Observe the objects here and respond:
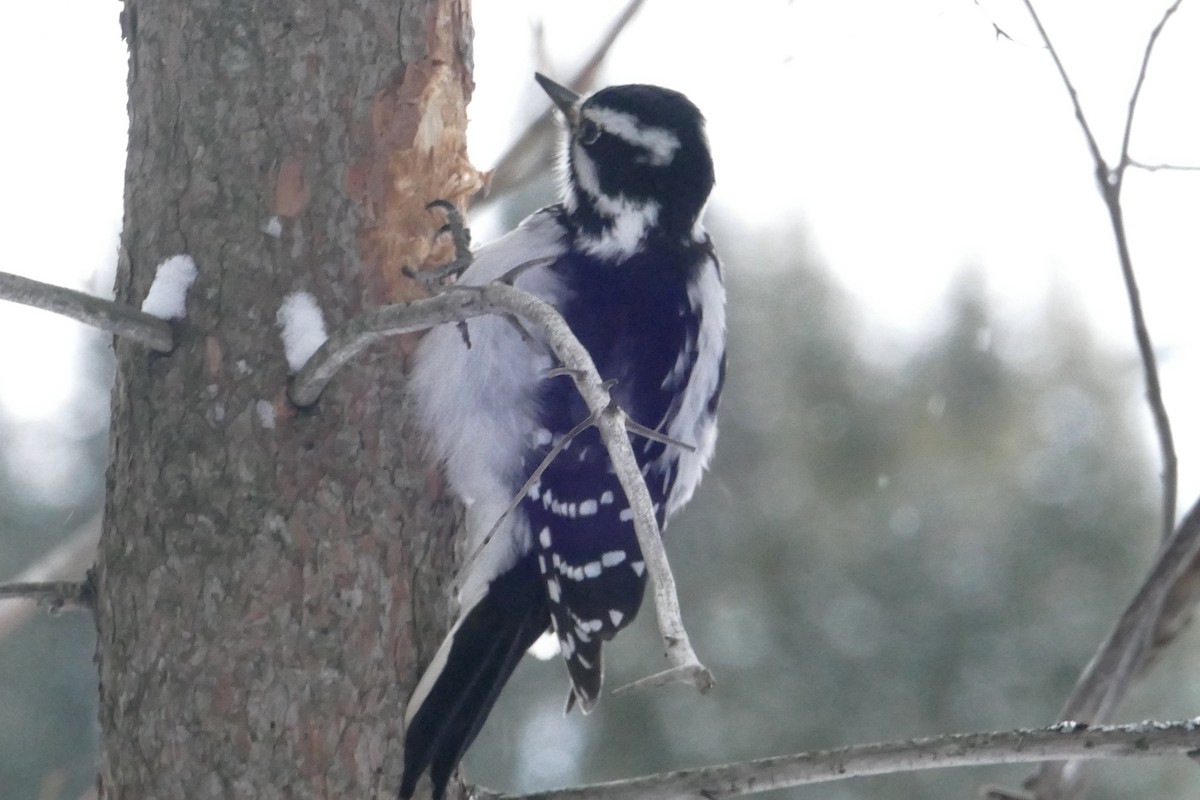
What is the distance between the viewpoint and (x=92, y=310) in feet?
4.53

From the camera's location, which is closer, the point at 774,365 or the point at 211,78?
the point at 211,78

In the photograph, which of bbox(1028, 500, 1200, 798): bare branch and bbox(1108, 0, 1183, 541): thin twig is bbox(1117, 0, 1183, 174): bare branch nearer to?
bbox(1108, 0, 1183, 541): thin twig

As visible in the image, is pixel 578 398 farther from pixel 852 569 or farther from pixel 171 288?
pixel 852 569

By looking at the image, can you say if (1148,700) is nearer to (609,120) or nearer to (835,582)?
(835,582)

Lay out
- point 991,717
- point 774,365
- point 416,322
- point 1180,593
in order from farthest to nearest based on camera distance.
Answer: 1. point 774,365
2. point 991,717
3. point 1180,593
4. point 416,322

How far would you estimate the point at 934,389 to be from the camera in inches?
289

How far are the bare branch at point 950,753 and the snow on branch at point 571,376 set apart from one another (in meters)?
0.32

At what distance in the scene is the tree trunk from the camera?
1.45 meters

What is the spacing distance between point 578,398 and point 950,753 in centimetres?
79

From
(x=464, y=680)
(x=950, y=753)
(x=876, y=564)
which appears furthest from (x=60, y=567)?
(x=876, y=564)

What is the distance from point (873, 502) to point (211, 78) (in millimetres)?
5482

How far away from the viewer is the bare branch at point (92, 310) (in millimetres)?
1293

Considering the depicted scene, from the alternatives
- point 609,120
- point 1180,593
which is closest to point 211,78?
point 609,120

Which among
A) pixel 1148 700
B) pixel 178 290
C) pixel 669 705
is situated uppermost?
pixel 178 290
